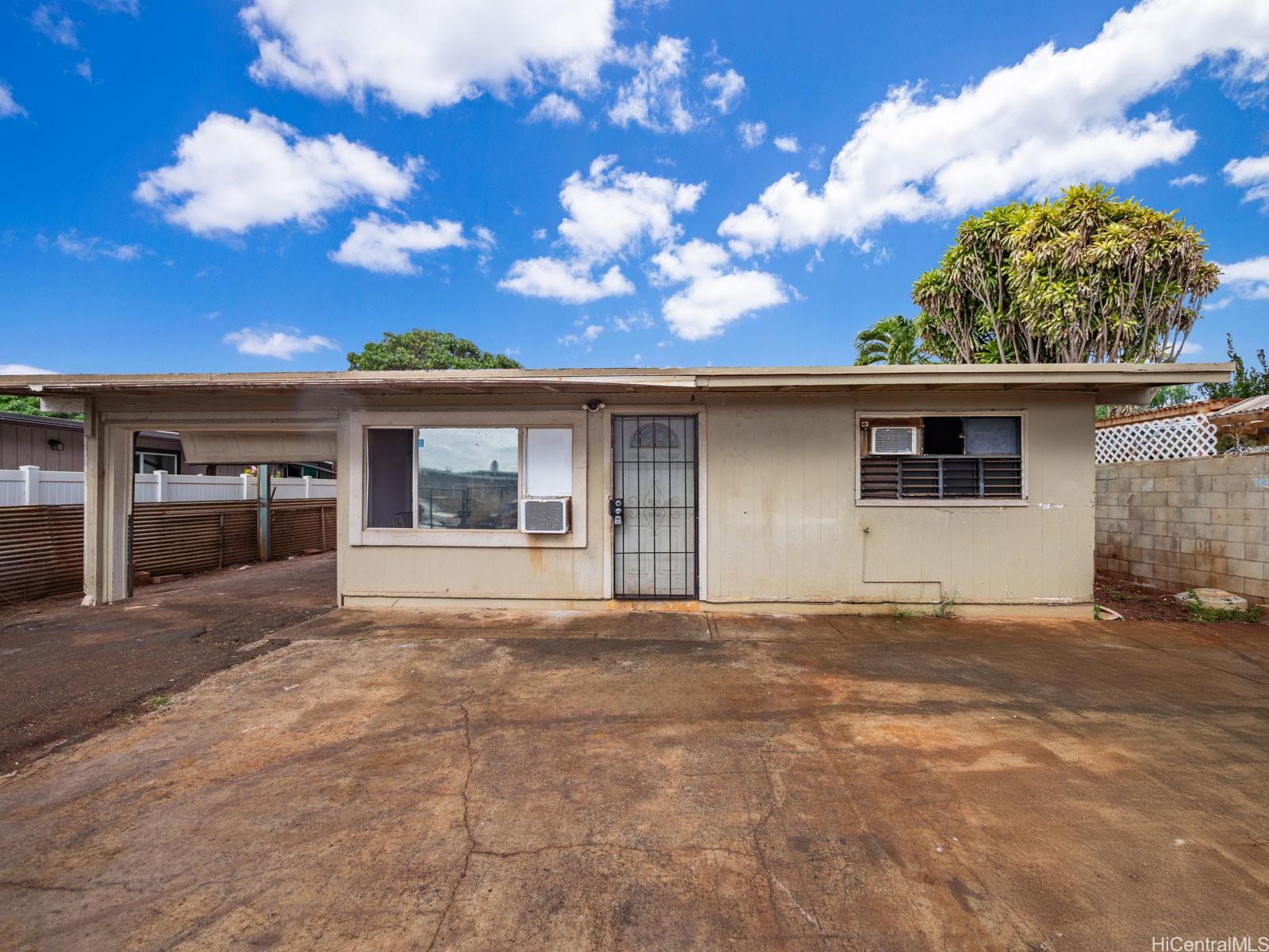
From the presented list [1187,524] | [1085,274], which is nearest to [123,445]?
[1187,524]

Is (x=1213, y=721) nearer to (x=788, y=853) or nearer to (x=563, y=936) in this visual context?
(x=788, y=853)

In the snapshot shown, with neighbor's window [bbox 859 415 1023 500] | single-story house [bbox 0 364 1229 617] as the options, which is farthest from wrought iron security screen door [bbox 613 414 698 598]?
neighbor's window [bbox 859 415 1023 500]

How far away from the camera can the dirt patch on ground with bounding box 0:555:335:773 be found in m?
3.22

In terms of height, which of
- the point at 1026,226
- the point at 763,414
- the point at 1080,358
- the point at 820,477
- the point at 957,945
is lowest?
the point at 957,945

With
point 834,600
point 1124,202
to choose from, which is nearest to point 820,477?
point 834,600

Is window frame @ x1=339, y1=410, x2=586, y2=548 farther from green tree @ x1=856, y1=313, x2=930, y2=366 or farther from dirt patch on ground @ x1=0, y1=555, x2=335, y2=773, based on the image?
green tree @ x1=856, y1=313, x2=930, y2=366

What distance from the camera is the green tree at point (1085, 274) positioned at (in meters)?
10.0

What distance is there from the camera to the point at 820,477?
219 inches

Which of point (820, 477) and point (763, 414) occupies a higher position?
point (763, 414)

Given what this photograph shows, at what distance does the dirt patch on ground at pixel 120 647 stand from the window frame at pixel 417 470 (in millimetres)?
1195

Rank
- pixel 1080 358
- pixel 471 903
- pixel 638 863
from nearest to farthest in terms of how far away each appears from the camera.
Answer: pixel 471 903
pixel 638 863
pixel 1080 358

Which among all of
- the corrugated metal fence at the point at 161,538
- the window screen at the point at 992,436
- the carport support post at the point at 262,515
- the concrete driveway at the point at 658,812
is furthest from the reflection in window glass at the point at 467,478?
the carport support post at the point at 262,515

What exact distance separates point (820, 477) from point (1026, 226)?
30.8 ft

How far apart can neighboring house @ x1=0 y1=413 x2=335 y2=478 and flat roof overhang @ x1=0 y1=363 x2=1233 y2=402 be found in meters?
4.73
